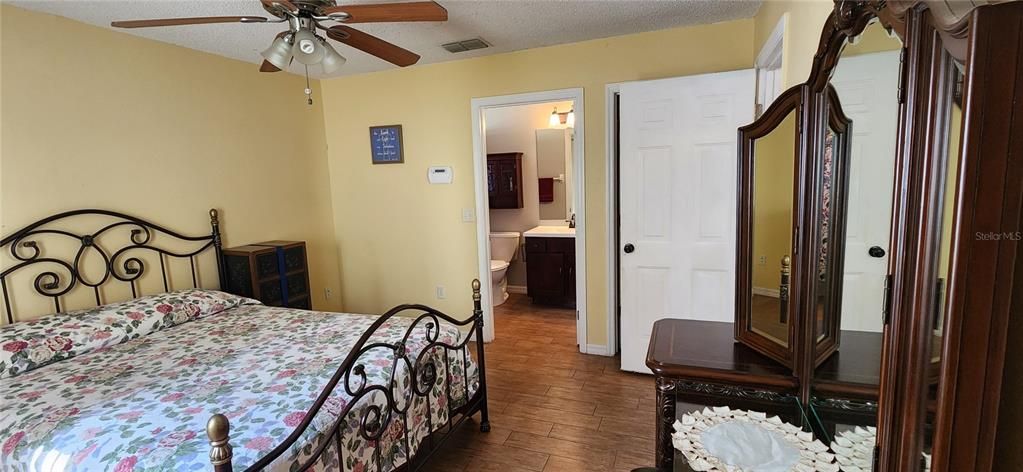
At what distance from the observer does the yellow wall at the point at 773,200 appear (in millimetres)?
1301

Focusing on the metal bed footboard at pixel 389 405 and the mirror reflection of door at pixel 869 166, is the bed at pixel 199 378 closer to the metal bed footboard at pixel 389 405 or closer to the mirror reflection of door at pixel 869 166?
the metal bed footboard at pixel 389 405

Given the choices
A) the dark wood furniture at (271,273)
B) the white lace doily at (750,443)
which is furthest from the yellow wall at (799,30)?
the dark wood furniture at (271,273)

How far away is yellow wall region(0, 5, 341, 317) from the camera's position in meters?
2.18

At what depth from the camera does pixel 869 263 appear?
82 cm

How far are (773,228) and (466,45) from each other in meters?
2.32

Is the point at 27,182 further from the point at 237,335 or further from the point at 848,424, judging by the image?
the point at 848,424

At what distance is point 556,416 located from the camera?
99.3 inches

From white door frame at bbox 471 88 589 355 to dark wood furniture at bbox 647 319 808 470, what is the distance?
5.66ft

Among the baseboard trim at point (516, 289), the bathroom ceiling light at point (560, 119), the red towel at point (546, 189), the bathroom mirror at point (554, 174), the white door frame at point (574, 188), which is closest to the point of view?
the white door frame at point (574, 188)

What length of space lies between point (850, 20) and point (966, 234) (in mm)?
586

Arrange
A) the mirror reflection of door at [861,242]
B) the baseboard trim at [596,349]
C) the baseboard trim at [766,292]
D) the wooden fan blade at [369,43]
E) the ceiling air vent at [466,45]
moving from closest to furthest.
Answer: the mirror reflection of door at [861,242], the baseboard trim at [766,292], the wooden fan blade at [369,43], the ceiling air vent at [466,45], the baseboard trim at [596,349]

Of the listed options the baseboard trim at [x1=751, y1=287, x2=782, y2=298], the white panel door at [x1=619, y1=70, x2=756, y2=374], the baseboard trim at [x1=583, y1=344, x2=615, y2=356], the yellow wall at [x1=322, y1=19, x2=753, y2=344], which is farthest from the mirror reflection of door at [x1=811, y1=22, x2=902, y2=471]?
the baseboard trim at [x1=583, y1=344, x2=615, y2=356]

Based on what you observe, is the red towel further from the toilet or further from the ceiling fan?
the ceiling fan

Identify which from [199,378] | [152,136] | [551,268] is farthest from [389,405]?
[551,268]
